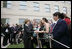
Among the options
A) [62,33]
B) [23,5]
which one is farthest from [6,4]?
[62,33]

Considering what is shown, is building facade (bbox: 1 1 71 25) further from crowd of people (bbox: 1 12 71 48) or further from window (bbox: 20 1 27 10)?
crowd of people (bbox: 1 12 71 48)

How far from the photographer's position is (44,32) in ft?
11.9

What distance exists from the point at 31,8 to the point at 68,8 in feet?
23.2

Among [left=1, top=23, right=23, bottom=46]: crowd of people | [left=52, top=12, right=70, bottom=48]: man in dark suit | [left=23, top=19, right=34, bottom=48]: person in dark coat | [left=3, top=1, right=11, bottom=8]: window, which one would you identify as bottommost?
[left=1, top=23, right=23, bottom=46]: crowd of people

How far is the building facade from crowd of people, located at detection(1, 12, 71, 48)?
28.4 feet

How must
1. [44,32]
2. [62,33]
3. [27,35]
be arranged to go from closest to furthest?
[62,33] < [44,32] < [27,35]

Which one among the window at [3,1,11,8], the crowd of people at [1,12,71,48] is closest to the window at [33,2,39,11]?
the window at [3,1,11,8]

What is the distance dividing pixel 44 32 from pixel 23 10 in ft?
41.5

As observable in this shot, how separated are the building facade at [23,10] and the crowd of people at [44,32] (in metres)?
8.65

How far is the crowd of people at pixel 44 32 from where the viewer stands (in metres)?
2.19

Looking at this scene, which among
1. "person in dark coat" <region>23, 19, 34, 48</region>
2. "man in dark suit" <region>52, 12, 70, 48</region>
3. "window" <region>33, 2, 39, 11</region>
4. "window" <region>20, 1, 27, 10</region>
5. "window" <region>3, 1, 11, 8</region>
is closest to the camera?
"man in dark suit" <region>52, 12, 70, 48</region>

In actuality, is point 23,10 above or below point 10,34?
above

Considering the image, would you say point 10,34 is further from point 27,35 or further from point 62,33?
point 62,33

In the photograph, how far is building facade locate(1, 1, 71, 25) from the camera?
49.9 ft
